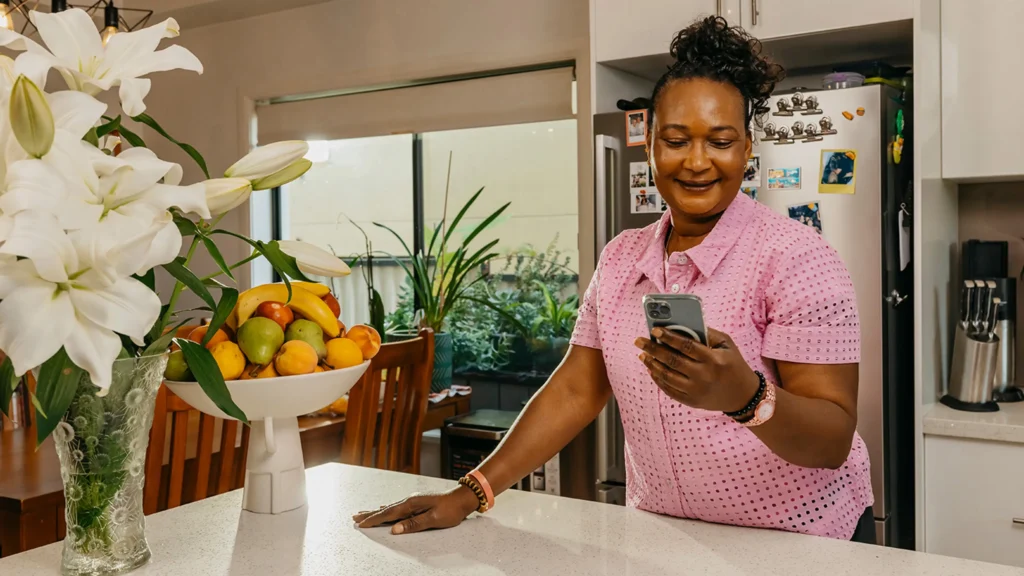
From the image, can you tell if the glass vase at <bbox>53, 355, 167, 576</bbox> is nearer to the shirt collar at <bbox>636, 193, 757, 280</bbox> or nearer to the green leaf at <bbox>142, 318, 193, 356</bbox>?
the green leaf at <bbox>142, 318, 193, 356</bbox>

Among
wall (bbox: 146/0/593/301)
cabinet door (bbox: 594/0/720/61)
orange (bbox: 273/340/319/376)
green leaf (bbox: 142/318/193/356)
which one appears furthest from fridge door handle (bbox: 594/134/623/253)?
green leaf (bbox: 142/318/193/356)

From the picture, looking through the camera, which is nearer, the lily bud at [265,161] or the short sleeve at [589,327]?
the lily bud at [265,161]

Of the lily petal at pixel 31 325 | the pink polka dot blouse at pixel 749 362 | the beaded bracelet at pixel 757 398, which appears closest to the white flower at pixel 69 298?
the lily petal at pixel 31 325

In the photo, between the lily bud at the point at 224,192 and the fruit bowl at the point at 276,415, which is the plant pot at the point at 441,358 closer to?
the fruit bowl at the point at 276,415

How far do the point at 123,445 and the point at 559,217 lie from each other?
263 centimetres

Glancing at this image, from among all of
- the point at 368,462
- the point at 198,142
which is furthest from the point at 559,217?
the point at 198,142

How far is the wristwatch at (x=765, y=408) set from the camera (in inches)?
42.7

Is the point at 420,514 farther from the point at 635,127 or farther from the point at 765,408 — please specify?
the point at 635,127

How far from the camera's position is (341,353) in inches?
50.1

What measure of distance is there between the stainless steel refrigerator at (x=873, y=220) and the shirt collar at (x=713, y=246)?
0.94m

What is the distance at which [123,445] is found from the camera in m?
0.99

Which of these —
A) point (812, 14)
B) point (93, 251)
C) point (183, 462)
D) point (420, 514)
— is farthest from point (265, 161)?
point (812, 14)

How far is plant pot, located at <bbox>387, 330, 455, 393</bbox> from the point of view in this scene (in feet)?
11.5

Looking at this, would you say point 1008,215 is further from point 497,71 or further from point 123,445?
point 123,445
